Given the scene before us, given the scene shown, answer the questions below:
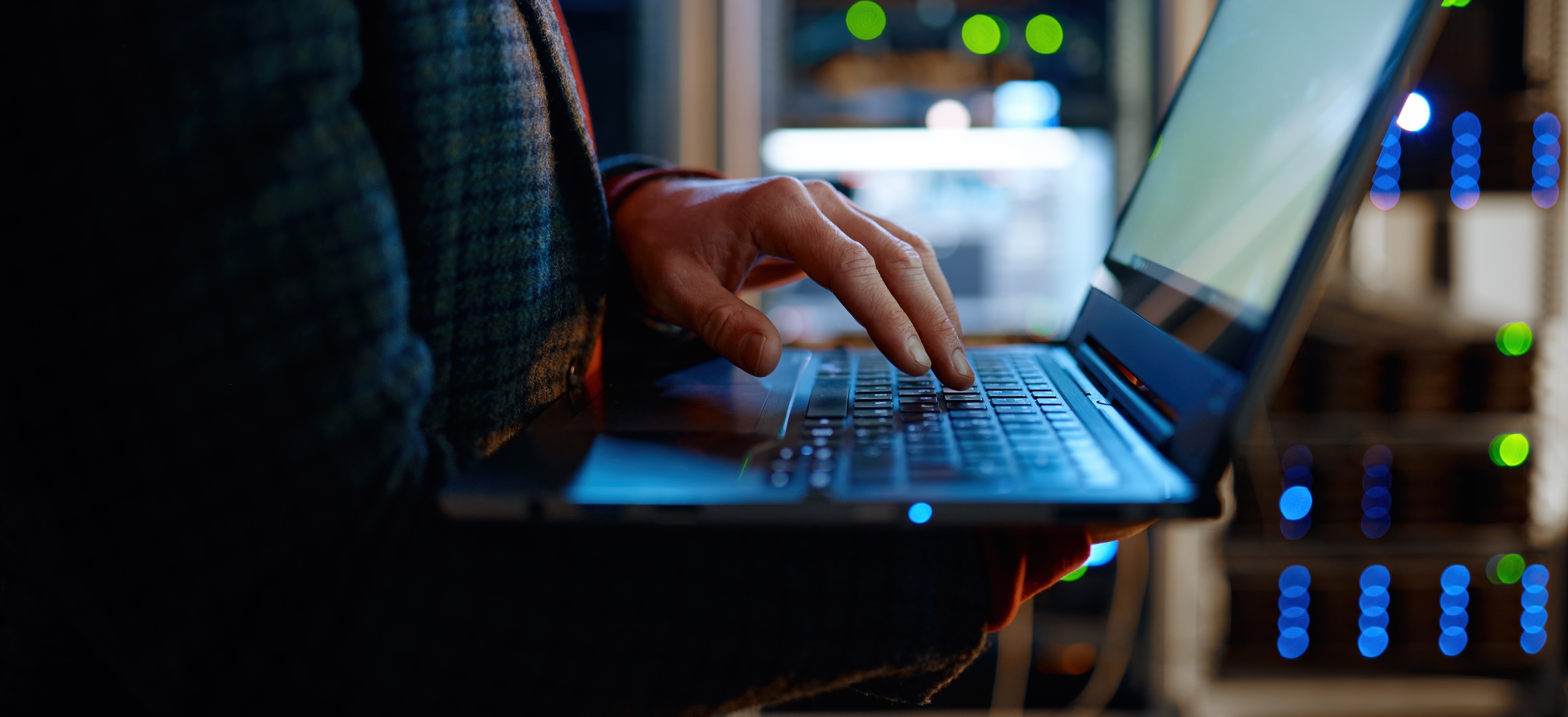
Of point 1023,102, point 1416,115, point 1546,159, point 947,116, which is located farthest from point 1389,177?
point 947,116

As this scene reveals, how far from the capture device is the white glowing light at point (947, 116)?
147 centimetres

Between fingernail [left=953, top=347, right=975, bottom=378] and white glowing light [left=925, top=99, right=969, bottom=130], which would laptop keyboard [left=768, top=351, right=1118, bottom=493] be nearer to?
fingernail [left=953, top=347, right=975, bottom=378]

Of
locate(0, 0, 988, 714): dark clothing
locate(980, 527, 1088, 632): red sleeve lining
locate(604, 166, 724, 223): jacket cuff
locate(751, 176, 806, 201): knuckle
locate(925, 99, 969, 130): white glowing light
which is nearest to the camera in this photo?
locate(0, 0, 988, 714): dark clothing

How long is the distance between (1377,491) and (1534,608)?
321 mm

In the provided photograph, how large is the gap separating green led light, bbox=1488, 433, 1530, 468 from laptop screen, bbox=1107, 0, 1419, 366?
1157mm

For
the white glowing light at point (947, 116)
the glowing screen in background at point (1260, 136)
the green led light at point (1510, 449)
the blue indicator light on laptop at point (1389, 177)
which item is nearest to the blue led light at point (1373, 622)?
the green led light at point (1510, 449)

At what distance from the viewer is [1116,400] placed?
1.46 ft

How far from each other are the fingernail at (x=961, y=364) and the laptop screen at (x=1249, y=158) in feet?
0.33

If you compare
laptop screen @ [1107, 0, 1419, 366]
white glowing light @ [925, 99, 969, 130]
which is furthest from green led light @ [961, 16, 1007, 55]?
laptop screen @ [1107, 0, 1419, 366]

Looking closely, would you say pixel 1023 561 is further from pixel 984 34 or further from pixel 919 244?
pixel 984 34

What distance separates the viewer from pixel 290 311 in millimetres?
262

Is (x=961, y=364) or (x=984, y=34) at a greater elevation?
(x=984, y=34)

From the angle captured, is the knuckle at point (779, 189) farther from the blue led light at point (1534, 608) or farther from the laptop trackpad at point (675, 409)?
the blue led light at point (1534, 608)

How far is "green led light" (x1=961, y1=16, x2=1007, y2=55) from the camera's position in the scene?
5.03 ft
